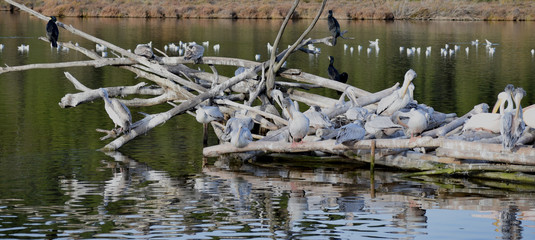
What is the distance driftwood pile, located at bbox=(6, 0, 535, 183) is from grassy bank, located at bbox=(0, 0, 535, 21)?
168ft

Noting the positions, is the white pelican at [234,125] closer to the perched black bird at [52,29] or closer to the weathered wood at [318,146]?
the weathered wood at [318,146]

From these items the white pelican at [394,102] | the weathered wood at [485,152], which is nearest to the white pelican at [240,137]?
the white pelican at [394,102]

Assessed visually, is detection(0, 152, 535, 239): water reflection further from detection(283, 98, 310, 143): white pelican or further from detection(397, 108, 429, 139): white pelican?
detection(397, 108, 429, 139): white pelican

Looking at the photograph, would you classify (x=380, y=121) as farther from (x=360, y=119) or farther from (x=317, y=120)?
(x=317, y=120)

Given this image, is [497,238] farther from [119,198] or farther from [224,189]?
[119,198]

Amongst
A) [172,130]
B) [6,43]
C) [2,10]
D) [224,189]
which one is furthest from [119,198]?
[2,10]

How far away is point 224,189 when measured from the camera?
11.6 metres

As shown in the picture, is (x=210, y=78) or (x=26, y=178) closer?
(x=26, y=178)

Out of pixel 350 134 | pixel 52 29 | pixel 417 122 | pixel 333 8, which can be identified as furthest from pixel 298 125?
pixel 333 8

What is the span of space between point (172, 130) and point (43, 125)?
2535mm

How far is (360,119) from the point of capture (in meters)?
13.4

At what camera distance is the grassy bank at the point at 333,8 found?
66562 mm

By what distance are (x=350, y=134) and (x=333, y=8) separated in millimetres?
56675

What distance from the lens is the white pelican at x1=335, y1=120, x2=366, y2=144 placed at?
481 inches
